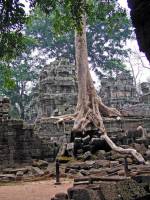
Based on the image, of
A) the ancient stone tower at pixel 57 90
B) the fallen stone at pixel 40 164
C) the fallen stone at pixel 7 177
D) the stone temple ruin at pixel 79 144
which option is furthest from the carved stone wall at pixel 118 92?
the fallen stone at pixel 7 177

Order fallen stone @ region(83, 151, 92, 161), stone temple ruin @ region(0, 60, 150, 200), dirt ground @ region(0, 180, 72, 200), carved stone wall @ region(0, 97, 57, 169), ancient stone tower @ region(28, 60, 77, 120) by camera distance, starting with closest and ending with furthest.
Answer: dirt ground @ region(0, 180, 72, 200) → stone temple ruin @ region(0, 60, 150, 200) → fallen stone @ region(83, 151, 92, 161) → carved stone wall @ region(0, 97, 57, 169) → ancient stone tower @ region(28, 60, 77, 120)

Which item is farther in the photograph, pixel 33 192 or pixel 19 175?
pixel 19 175

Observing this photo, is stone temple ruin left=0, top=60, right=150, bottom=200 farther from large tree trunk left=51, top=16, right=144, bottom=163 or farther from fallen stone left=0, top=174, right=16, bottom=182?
fallen stone left=0, top=174, right=16, bottom=182

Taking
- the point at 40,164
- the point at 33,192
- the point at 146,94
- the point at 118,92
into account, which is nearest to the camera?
the point at 33,192

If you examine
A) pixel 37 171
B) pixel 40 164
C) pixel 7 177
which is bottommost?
pixel 7 177

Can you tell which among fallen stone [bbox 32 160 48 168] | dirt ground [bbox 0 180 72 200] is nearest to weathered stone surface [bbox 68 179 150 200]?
dirt ground [bbox 0 180 72 200]

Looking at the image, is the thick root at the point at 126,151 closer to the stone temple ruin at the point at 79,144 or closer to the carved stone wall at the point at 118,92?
the stone temple ruin at the point at 79,144

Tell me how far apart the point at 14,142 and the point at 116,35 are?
26720 mm

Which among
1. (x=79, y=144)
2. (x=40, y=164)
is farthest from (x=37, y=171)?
(x=79, y=144)

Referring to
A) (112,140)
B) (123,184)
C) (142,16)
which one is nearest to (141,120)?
(112,140)

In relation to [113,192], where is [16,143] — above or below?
above

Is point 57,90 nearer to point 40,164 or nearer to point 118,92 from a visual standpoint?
point 118,92

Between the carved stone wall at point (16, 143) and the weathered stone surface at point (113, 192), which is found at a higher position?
the carved stone wall at point (16, 143)

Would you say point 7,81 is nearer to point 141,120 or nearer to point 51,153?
point 51,153
